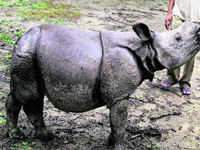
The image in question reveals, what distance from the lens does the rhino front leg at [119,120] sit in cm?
332

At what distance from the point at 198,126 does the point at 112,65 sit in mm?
2585

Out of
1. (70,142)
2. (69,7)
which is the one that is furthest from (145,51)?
(69,7)

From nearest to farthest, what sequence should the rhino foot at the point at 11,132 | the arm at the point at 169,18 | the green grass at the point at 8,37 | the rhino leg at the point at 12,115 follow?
the rhino leg at the point at 12,115 → the rhino foot at the point at 11,132 → the arm at the point at 169,18 → the green grass at the point at 8,37

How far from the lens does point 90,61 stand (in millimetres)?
3135

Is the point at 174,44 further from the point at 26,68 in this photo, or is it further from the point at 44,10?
the point at 44,10

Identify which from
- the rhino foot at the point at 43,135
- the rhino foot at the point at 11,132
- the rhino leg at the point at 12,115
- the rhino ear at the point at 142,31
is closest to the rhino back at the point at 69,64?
the rhino ear at the point at 142,31

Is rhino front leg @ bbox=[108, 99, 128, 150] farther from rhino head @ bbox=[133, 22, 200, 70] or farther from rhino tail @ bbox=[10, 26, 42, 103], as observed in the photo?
rhino tail @ bbox=[10, 26, 42, 103]

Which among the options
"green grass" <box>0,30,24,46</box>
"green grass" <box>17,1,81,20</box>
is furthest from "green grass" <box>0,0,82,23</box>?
"green grass" <box>0,30,24,46</box>

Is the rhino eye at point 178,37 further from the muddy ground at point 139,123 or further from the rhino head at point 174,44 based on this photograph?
the muddy ground at point 139,123

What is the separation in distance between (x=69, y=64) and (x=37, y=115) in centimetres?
101

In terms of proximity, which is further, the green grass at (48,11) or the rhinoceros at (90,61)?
the green grass at (48,11)

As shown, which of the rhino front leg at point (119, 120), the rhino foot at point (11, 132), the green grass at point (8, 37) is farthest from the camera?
the green grass at point (8, 37)

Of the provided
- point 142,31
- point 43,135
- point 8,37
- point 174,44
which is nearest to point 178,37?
point 174,44

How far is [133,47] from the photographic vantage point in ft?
10.5
